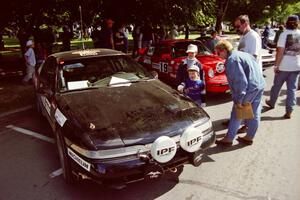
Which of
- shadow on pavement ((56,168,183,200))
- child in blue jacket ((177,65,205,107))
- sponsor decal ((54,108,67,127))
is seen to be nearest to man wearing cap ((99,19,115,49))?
child in blue jacket ((177,65,205,107))

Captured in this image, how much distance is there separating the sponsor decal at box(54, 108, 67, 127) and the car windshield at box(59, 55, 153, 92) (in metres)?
0.50

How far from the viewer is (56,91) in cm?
458

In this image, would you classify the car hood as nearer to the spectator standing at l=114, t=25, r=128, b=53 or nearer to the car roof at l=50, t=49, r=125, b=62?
the car roof at l=50, t=49, r=125, b=62

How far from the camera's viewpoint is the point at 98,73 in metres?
4.96

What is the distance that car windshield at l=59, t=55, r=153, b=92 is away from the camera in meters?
4.73

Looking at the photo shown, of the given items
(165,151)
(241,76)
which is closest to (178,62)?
(241,76)

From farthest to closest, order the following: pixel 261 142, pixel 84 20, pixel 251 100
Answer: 1. pixel 84 20
2. pixel 261 142
3. pixel 251 100

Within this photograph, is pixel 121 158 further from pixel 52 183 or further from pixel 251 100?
pixel 251 100

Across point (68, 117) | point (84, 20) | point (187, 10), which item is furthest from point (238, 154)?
point (84, 20)

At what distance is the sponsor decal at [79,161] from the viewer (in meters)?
3.33

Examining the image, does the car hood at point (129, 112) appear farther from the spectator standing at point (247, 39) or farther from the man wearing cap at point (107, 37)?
the man wearing cap at point (107, 37)

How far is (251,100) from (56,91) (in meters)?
2.64

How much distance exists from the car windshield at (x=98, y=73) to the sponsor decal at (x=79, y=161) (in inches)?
49.7

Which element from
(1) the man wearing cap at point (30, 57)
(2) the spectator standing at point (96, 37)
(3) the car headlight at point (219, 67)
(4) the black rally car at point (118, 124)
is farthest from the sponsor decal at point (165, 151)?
(2) the spectator standing at point (96, 37)
